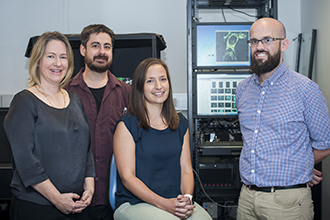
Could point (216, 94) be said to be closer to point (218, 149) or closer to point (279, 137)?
point (218, 149)

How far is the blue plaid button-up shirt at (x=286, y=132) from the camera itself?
160cm

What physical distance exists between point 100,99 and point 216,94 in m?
1.09

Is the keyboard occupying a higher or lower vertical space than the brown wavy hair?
lower

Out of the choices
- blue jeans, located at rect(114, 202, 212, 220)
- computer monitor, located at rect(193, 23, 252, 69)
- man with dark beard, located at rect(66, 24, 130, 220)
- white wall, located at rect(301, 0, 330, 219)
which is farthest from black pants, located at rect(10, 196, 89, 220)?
white wall, located at rect(301, 0, 330, 219)

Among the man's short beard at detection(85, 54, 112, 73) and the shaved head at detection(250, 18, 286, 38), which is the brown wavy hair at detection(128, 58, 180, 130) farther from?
the shaved head at detection(250, 18, 286, 38)

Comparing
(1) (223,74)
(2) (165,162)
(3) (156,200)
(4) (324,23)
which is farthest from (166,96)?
(4) (324,23)

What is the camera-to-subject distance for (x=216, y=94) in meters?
2.65

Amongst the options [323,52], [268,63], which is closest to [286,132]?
[268,63]

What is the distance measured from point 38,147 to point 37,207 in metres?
0.29

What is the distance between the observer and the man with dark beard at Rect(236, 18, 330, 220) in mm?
1608

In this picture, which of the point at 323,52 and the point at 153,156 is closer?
the point at 153,156

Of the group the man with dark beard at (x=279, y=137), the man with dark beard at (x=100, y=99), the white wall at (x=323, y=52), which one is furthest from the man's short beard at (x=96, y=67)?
the white wall at (x=323, y=52)

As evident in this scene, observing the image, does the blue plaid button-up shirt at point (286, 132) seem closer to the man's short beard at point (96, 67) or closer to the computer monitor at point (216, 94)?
the computer monitor at point (216, 94)

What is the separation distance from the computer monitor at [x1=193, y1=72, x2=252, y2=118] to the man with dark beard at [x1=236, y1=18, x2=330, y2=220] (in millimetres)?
870
